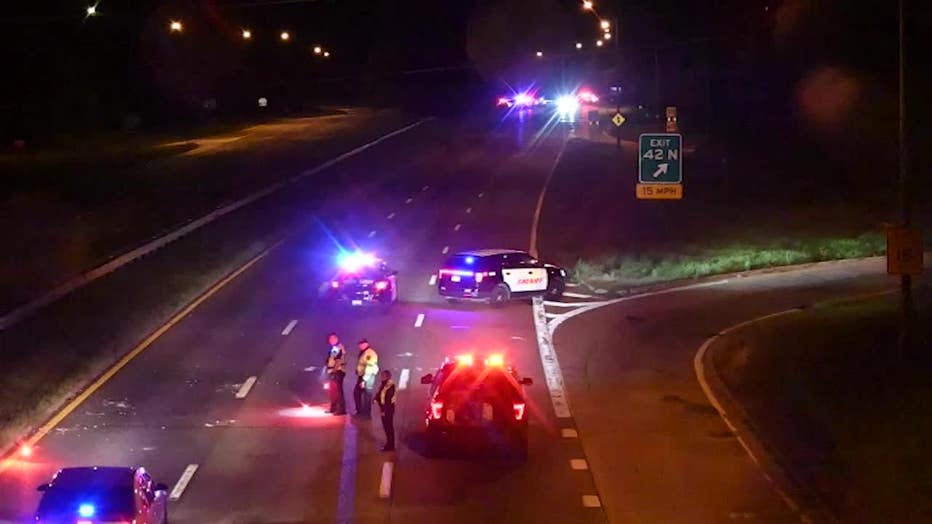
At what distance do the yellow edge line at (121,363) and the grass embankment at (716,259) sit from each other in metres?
11.0

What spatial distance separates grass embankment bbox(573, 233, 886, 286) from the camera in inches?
1634

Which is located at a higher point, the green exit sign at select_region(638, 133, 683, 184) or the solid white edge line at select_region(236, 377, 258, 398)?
the green exit sign at select_region(638, 133, 683, 184)

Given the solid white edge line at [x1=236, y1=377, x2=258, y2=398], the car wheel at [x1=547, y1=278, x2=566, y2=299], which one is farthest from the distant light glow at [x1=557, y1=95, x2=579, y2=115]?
the solid white edge line at [x1=236, y1=377, x2=258, y2=398]

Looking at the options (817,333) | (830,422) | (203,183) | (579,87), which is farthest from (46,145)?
(579,87)

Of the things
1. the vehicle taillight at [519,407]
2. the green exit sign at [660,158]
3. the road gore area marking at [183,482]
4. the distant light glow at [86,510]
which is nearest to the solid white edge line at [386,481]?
the vehicle taillight at [519,407]

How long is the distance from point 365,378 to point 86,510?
9411 mm

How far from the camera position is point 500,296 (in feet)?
116

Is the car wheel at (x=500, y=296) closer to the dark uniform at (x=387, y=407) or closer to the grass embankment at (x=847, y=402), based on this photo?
the grass embankment at (x=847, y=402)

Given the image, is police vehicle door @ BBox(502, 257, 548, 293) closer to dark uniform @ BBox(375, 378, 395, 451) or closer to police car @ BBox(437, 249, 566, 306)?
police car @ BBox(437, 249, 566, 306)

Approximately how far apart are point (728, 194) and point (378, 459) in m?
42.7

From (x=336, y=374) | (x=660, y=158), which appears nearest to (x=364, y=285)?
(x=660, y=158)

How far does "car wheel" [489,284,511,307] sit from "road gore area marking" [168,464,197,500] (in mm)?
16887

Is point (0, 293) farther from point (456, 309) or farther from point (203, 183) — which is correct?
point (203, 183)

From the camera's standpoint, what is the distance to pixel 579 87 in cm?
14775
